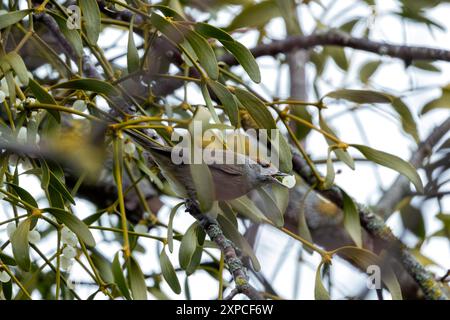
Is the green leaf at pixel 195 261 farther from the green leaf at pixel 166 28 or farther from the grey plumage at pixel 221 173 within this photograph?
the green leaf at pixel 166 28

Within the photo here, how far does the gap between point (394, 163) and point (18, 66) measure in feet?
2.28

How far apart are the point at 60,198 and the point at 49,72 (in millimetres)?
759

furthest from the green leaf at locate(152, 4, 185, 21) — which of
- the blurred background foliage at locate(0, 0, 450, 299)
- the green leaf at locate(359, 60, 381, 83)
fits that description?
the green leaf at locate(359, 60, 381, 83)

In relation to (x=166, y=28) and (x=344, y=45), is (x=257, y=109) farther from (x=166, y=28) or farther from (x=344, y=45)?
(x=344, y=45)

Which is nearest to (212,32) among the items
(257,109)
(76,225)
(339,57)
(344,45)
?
(257,109)

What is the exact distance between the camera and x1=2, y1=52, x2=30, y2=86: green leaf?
104 centimetres

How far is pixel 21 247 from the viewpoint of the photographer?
3.46 ft

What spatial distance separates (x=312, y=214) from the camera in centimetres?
189

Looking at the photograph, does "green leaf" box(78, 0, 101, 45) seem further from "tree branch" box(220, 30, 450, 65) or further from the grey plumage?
"tree branch" box(220, 30, 450, 65)

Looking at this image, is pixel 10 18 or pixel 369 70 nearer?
pixel 10 18

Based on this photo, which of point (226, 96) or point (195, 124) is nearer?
point (195, 124)

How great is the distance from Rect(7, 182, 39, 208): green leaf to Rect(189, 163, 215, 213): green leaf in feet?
1.05
